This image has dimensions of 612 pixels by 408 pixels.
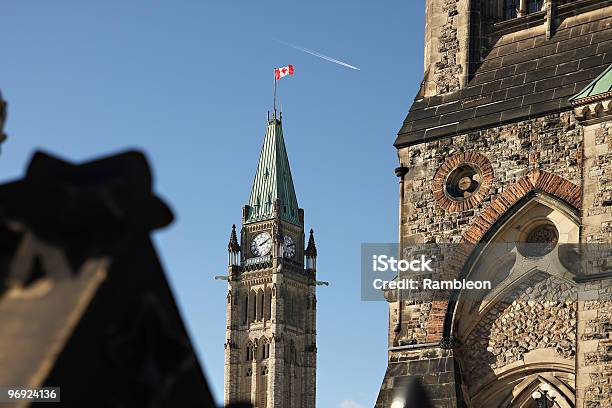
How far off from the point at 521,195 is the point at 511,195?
0.18m

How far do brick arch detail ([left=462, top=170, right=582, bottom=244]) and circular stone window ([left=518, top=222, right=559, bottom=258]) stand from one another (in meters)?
0.49

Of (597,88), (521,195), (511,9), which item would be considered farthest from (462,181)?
(511,9)

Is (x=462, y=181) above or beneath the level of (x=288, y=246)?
beneath

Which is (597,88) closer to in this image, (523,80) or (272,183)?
(523,80)

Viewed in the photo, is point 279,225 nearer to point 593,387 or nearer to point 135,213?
point 593,387

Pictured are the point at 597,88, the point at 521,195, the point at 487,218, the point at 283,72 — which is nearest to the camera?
the point at 597,88

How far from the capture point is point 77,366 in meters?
2.47

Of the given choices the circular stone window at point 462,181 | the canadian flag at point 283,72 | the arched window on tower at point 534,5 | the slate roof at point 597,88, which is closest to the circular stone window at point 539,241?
the circular stone window at point 462,181

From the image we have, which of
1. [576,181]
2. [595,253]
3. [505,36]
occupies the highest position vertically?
[505,36]

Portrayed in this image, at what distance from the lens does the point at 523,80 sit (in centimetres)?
1964

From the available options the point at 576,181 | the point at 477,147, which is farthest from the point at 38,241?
the point at 477,147

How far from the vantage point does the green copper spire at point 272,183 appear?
385 feet

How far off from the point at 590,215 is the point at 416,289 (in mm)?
3149

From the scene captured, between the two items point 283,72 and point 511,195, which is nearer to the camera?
point 511,195
